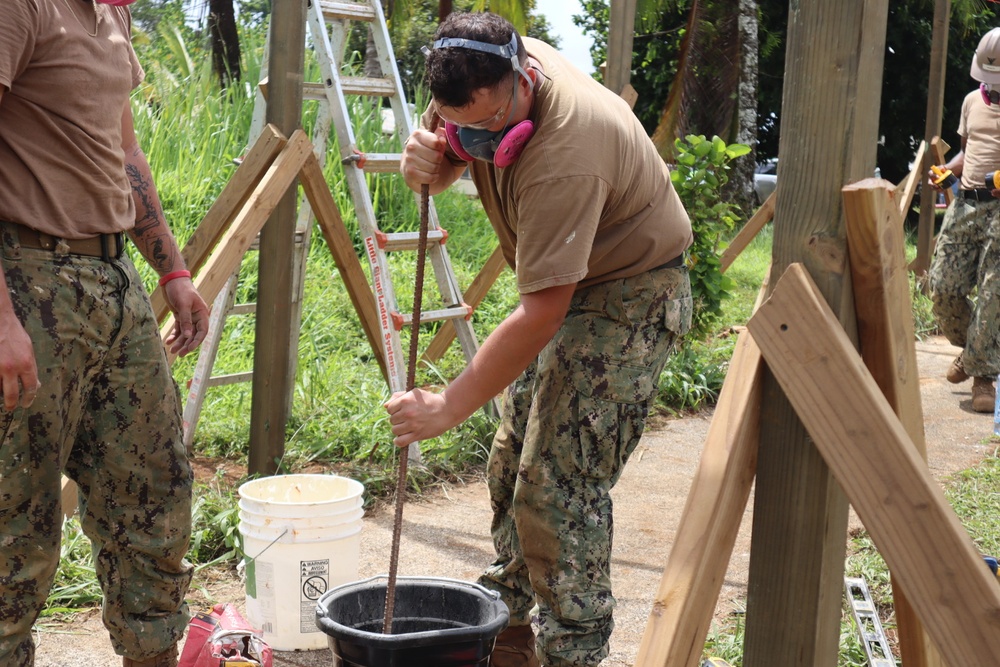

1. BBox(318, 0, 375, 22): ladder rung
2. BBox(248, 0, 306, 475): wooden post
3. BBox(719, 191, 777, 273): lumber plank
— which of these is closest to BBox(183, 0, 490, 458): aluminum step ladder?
BBox(318, 0, 375, 22): ladder rung

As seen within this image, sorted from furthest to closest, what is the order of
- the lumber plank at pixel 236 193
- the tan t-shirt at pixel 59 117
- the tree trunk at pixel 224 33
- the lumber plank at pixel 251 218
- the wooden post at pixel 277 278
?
1. the tree trunk at pixel 224 33
2. the wooden post at pixel 277 278
3. the lumber plank at pixel 236 193
4. the lumber plank at pixel 251 218
5. the tan t-shirt at pixel 59 117

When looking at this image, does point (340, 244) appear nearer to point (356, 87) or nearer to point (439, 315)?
point (439, 315)

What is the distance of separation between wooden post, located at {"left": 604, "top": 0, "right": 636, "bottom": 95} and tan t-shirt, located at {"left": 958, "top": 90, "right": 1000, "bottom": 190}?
9.74 ft

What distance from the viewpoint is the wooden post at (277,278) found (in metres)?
4.27

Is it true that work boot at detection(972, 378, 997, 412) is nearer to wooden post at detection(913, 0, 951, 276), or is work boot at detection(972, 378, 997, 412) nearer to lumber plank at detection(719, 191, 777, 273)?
lumber plank at detection(719, 191, 777, 273)

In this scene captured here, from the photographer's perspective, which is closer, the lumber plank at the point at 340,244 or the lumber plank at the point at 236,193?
the lumber plank at the point at 236,193

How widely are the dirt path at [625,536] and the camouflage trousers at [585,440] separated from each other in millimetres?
615

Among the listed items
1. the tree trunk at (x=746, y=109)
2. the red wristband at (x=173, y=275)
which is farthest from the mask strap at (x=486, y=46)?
the tree trunk at (x=746, y=109)

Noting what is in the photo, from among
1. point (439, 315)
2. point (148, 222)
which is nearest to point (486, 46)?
point (148, 222)

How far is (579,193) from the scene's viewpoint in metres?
2.41

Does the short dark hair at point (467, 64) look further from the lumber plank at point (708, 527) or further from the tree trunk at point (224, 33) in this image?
the tree trunk at point (224, 33)

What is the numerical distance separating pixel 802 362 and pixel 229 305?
3.44 meters

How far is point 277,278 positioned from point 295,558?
150 centimetres

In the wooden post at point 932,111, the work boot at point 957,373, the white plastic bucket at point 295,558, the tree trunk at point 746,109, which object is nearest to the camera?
the white plastic bucket at point 295,558
